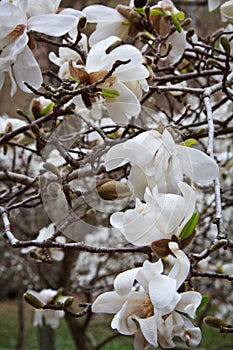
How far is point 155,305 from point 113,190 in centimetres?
22

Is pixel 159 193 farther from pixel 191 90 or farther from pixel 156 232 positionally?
pixel 191 90

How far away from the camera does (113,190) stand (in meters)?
0.70

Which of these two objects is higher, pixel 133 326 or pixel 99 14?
pixel 99 14

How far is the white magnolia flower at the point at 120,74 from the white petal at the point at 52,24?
0.05 m

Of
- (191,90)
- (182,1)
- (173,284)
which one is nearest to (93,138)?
(191,90)

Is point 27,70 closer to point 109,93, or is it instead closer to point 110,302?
point 109,93

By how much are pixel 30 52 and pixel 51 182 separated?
0.21 meters

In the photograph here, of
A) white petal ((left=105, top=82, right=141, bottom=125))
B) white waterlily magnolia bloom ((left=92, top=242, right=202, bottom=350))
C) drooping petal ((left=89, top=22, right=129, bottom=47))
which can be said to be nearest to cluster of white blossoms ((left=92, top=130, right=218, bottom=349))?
white waterlily magnolia bloom ((left=92, top=242, right=202, bottom=350))

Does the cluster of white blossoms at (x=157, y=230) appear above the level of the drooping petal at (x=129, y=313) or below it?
above

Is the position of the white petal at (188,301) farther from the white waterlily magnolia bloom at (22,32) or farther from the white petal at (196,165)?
the white waterlily magnolia bloom at (22,32)

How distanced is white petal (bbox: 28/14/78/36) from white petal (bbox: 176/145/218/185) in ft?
0.79

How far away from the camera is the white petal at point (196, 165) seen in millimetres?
645

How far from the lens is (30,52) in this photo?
0.76 m

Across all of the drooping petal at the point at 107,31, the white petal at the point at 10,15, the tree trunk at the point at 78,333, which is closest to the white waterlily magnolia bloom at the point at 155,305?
the white petal at the point at 10,15
